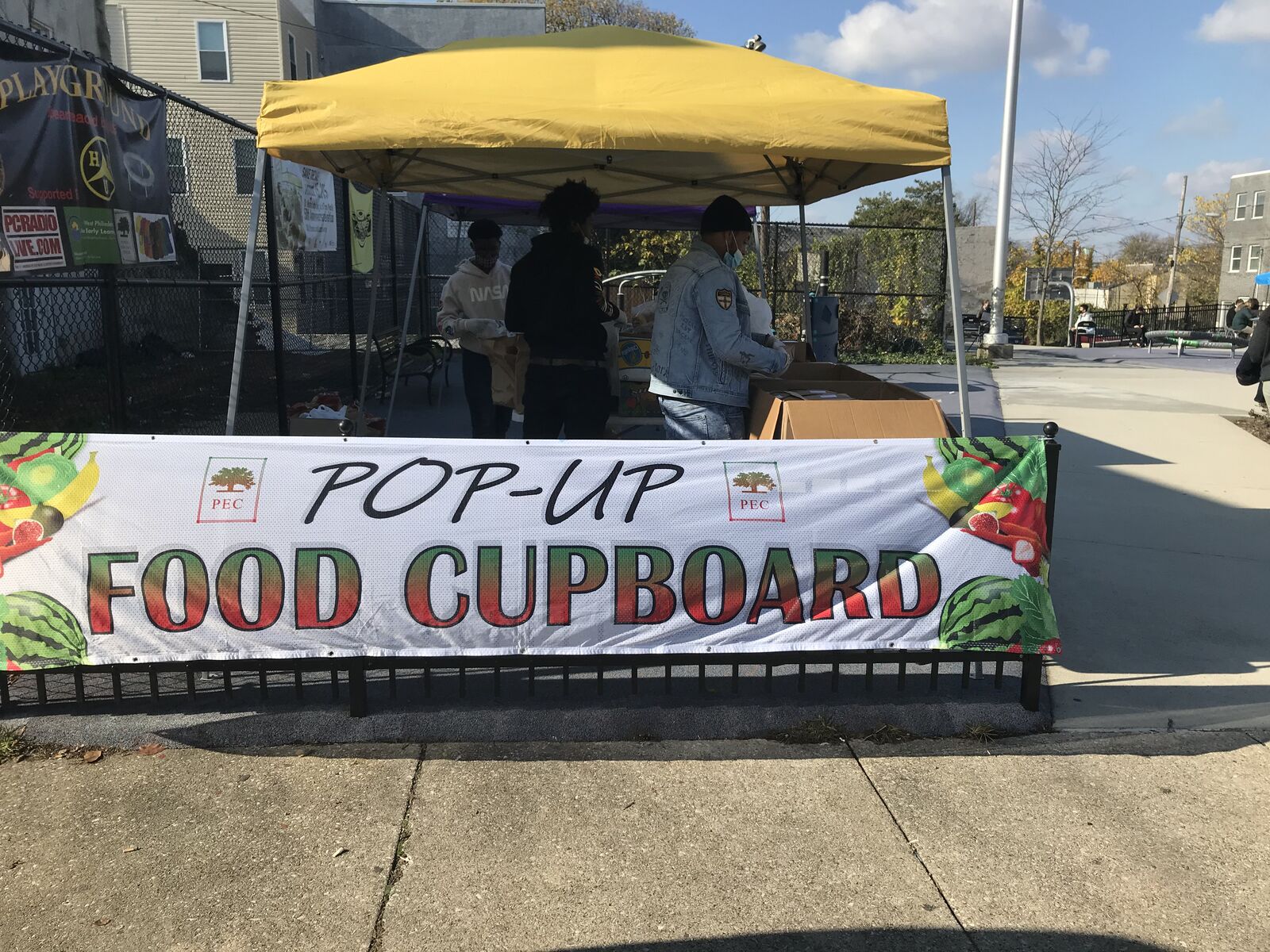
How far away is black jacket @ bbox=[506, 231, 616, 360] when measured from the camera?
512 cm

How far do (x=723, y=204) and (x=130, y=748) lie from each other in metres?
3.39

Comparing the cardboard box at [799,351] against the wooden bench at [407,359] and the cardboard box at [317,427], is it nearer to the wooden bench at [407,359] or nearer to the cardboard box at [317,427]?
the cardboard box at [317,427]

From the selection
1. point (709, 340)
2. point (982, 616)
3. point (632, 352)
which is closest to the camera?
point (982, 616)

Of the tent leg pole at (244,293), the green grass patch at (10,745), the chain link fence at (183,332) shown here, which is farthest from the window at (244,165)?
the green grass patch at (10,745)

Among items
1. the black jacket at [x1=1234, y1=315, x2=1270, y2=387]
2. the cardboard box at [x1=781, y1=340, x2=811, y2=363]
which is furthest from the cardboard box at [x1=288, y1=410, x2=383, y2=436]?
the black jacket at [x1=1234, y1=315, x2=1270, y2=387]

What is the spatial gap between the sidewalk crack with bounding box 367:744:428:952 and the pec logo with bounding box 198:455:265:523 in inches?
44.1

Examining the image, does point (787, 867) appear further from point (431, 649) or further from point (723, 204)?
point (723, 204)

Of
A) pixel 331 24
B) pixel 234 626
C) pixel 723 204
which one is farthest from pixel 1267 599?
pixel 331 24

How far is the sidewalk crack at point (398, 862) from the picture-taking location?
2.69 m

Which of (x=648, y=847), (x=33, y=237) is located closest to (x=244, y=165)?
(x=33, y=237)

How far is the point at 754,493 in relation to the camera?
3779 millimetres

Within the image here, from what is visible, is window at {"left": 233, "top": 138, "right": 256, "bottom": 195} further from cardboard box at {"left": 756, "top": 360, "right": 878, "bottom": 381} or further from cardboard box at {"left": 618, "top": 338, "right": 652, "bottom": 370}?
cardboard box at {"left": 756, "top": 360, "right": 878, "bottom": 381}

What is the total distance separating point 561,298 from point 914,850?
→ 3.17m

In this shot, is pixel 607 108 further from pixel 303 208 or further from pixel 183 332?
pixel 183 332
